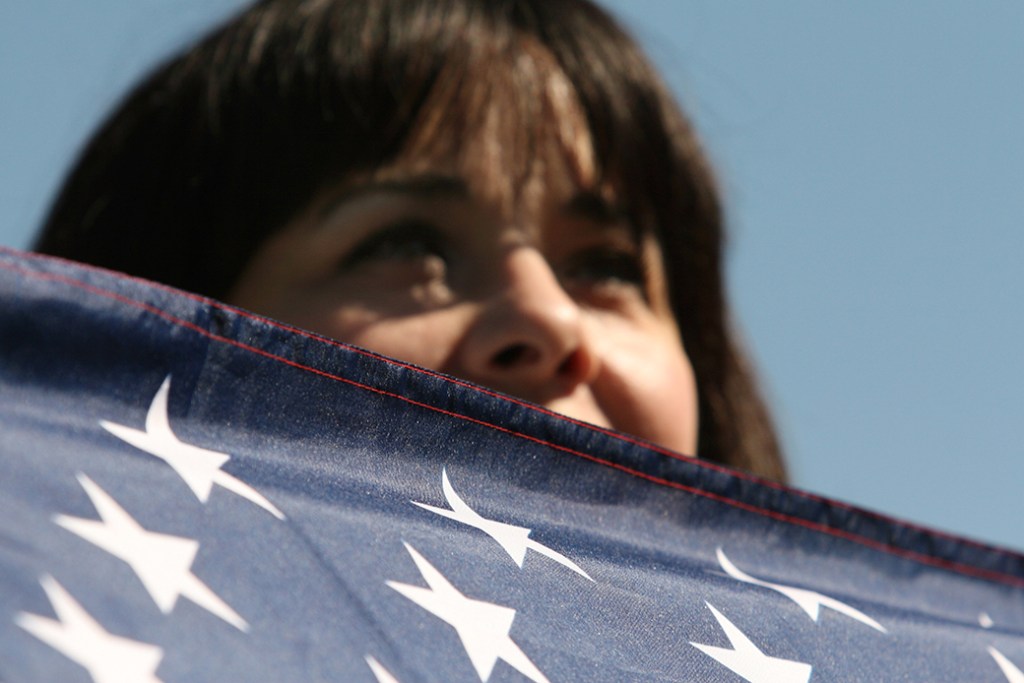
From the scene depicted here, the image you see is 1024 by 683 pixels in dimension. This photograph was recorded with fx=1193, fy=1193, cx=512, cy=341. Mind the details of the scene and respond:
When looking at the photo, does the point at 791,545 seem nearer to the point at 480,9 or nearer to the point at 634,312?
the point at 634,312

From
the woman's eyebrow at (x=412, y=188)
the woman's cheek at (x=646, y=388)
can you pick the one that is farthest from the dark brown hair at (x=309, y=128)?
the woman's cheek at (x=646, y=388)

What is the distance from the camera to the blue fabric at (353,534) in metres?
0.48

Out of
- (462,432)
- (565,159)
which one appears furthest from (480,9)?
(462,432)

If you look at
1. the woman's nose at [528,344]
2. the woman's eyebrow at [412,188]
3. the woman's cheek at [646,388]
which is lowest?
the woman's cheek at [646,388]

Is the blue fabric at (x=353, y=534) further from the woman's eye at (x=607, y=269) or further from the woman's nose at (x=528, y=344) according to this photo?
the woman's eye at (x=607, y=269)

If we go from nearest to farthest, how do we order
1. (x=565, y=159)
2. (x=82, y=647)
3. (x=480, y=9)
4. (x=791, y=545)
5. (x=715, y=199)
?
(x=82, y=647) → (x=791, y=545) → (x=565, y=159) → (x=480, y=9) → (x=715, y=199)

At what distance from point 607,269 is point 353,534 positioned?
0.58 meters

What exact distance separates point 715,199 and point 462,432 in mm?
784

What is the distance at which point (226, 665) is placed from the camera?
0.47 metres

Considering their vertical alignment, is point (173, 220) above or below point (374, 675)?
below

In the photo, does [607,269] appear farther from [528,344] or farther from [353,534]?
[353,534]

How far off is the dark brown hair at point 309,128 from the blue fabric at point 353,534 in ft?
1.39

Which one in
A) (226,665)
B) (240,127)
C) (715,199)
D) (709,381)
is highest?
(226,665)

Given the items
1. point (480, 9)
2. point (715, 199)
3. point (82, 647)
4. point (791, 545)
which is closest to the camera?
point (82, 647)
